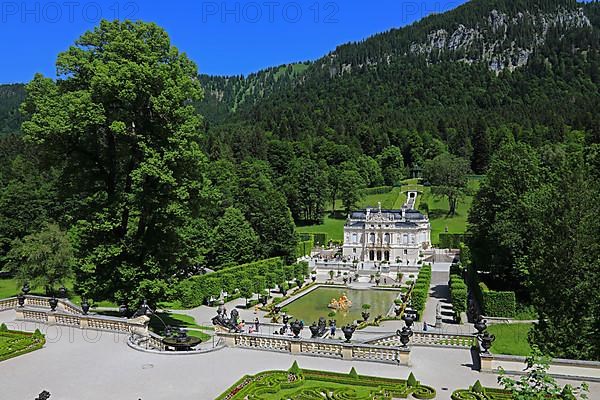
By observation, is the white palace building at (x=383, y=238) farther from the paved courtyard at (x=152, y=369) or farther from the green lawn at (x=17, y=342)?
the green lawn at (x=17, y=342)

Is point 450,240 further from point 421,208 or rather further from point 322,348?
point 322,348

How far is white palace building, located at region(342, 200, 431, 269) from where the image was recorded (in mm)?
83062

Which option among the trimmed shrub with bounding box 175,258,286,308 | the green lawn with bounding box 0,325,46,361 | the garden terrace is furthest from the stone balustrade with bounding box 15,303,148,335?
the trimmed shrub with bounding box 175,258,286,308

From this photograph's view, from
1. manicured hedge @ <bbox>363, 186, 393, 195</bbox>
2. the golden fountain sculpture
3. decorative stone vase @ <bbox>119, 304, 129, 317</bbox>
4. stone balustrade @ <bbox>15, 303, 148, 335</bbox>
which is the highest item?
manicured hedge @ <bbox>363, 186, 393, 195</bbox>

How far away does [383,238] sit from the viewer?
84.1m

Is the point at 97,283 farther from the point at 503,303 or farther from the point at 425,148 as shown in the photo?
the point at 425,148

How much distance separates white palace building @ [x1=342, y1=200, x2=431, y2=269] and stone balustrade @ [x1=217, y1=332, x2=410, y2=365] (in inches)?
2271

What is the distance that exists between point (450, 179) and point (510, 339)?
82.9m

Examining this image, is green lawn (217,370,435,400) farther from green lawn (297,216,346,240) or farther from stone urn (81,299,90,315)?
green lawn (297,216,346,240)

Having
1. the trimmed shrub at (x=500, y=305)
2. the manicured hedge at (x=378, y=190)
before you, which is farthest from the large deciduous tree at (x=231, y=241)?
the manicured hedge at (x=378, y=190)

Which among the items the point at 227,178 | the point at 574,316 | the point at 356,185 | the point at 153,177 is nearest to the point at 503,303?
the point at 574,316

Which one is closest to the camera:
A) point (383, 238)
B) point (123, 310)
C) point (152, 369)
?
point (152, 369)

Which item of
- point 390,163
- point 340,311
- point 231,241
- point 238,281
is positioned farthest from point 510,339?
point 390,163

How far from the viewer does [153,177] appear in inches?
1035
